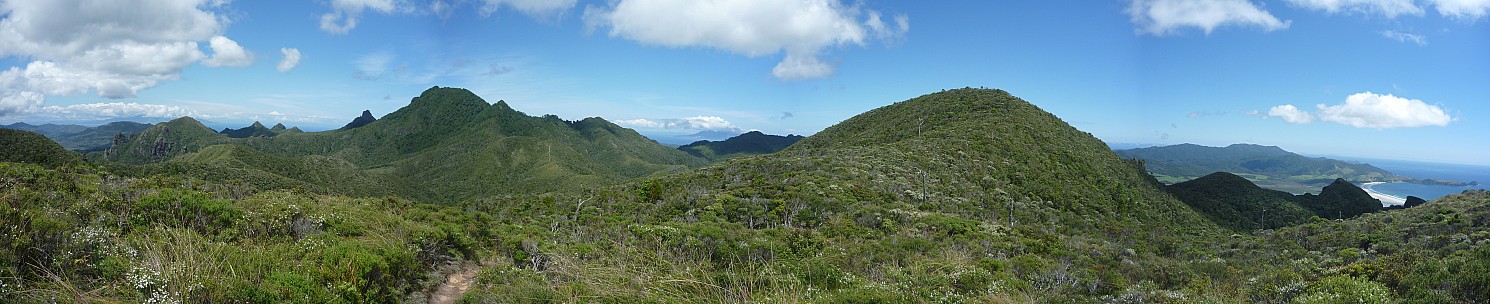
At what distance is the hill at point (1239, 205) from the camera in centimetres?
5462

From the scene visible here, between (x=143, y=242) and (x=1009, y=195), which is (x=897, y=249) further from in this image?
(x=1009, y=195)

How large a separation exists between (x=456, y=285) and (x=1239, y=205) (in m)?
85.0

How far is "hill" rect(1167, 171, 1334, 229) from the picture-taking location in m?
54.6

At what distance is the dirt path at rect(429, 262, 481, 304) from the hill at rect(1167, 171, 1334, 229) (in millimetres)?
64490

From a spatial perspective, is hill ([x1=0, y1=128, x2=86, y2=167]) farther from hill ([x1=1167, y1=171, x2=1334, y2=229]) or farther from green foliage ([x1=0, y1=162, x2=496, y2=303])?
hill ([x1=1167, y1=171, x2=1334, y2=229])

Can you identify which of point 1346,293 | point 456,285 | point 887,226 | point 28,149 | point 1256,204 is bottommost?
point 1256,204

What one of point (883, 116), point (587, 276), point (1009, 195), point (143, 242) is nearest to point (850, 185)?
point (1009, 195)

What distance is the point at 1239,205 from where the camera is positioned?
6500 cm

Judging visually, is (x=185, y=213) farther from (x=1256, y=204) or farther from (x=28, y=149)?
(x=28, y=149)

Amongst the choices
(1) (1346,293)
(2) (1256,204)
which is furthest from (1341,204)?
(1) (1346,293)

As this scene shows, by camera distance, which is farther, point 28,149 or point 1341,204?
point 28,149

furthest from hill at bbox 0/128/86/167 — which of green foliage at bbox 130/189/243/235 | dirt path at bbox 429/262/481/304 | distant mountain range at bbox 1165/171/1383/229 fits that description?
distant mountain range at bbox 1165/171/1383/229

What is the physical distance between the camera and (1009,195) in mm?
36375

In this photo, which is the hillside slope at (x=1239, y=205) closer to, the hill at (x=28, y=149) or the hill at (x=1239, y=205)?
the hill at (x=1239, y=205)
